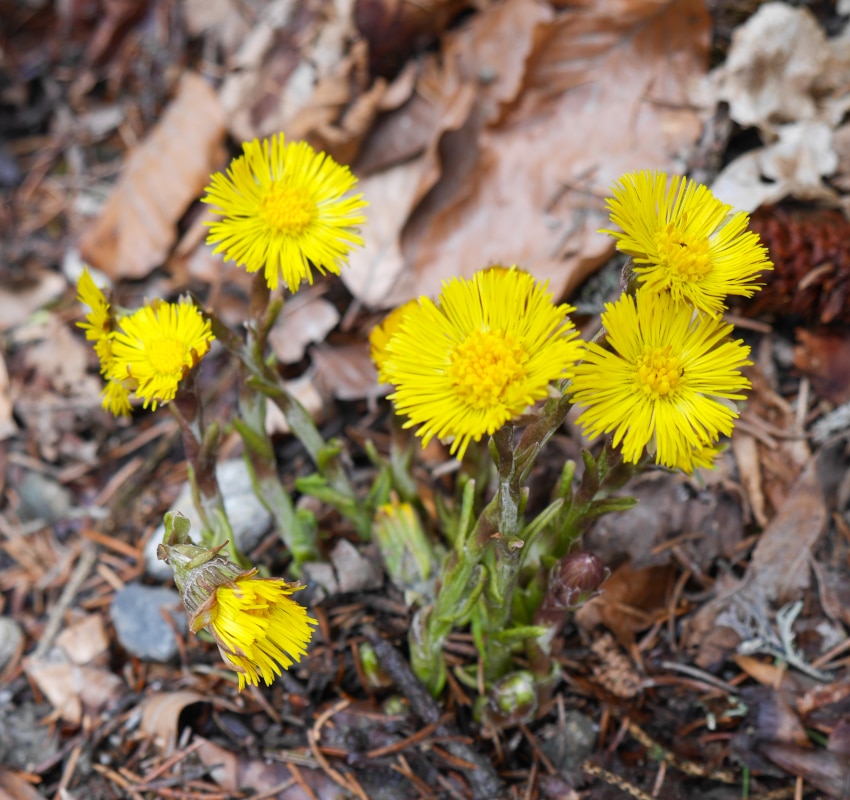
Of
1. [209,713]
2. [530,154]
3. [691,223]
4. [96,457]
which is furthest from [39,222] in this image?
[691,223]

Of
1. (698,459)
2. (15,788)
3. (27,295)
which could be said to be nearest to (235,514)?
(15,788)

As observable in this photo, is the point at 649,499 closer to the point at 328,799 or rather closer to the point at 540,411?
the point at 540,411

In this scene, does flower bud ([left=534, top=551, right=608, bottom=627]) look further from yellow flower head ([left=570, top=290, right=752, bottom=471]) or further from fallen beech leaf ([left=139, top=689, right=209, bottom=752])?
fallen beech leaf ([left=139, top=689, right=209, bottom=752])

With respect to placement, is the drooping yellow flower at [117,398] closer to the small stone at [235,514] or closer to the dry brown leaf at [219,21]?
the small stone at [235,514]

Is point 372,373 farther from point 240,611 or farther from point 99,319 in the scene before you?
point 240,611

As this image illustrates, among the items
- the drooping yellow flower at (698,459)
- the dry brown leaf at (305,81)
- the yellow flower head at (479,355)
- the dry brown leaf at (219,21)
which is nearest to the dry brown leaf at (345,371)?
A: the dry brown leaf at (305,81)

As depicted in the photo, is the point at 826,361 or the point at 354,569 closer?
the point at 354,569

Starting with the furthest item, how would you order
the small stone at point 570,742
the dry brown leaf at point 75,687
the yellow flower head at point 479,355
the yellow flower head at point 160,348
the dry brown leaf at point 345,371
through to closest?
1. the dry brown leaf at point 345,371
2. the dry brown leaf at point 75,687
3. the small stone at point 570,742
4. the yellow flower head at point 160,348
5. the yellow flower head at point 479,355

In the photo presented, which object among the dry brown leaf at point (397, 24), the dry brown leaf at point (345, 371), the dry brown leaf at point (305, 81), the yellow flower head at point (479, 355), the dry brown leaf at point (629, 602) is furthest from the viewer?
the dry brown leaf at point (397, 24)
